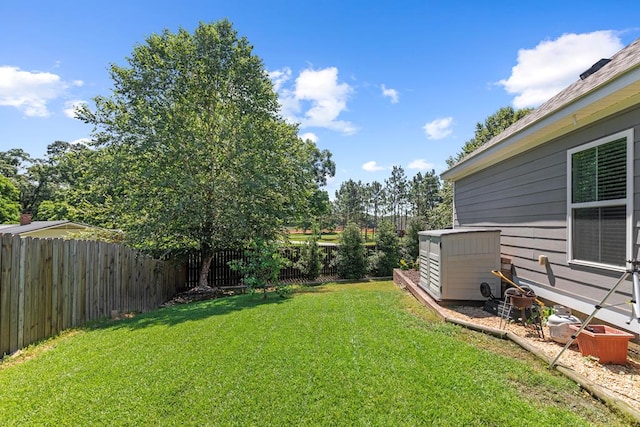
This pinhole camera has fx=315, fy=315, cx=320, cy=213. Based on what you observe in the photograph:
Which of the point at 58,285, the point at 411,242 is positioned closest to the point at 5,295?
the point at 58,285

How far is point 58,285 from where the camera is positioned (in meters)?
4.70

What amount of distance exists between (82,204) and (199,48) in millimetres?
6366

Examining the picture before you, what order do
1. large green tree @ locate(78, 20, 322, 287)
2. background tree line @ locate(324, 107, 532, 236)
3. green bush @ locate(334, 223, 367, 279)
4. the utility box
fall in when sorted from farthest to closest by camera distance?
background tree line @ locate(324, 107, 532, 236) < green bush @ locate(334, 223, 367, 279) < large green tree @ locate(78, 20, 322, 287) < the utility box

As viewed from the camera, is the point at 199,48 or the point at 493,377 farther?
the point at 199,48

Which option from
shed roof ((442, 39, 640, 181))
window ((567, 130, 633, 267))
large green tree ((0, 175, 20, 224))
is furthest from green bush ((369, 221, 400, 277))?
large green tree ((0, 175, 20, 224))

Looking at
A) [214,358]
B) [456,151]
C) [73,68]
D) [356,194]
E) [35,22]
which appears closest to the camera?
[214,358]

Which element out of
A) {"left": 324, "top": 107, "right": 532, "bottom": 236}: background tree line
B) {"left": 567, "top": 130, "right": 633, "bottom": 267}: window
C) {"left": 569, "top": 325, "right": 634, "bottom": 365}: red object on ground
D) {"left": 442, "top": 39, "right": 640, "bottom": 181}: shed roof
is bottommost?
{"left": 569, "top": 325, "right": 634, "bottom": 365}: red object on ground

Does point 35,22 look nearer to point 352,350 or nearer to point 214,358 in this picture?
point 214,358

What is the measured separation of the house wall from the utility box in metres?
0.55

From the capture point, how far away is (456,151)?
19.6 m

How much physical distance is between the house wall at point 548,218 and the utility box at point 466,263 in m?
0.55

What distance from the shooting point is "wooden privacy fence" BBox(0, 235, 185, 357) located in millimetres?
3846

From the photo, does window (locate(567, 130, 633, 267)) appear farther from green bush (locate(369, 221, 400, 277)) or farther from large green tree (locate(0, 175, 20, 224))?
large green tree (locate(0, 175, 20, 224))

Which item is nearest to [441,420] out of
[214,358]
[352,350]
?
[352,350]
